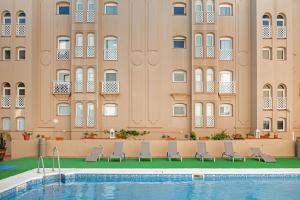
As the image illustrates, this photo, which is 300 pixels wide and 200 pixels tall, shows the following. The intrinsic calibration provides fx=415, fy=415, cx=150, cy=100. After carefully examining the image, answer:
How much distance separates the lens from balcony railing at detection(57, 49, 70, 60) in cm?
2812

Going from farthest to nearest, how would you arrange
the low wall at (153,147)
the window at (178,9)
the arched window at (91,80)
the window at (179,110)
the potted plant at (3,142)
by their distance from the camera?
1. the window at (178,9)
2. the window at (179,110)
3. the arched window at (91,80)
4. the low wall at (153,147)
5. the potted plant at (3,142)

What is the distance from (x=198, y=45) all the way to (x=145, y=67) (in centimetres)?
388

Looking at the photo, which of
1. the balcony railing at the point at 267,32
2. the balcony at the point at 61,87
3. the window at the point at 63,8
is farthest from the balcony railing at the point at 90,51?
the balcony railing at the point at 267,32

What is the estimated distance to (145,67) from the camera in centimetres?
2778

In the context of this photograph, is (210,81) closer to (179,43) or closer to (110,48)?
(179,43)

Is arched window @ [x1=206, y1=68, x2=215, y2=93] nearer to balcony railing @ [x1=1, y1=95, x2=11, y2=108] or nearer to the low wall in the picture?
the low wall

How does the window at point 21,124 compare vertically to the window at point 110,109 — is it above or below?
below

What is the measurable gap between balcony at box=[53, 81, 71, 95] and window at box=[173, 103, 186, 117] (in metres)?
7.20

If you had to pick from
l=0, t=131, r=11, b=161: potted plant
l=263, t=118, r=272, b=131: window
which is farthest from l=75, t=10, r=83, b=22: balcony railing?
l=263, t=118, r=272, b=131: window

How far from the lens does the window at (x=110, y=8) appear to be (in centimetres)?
2811

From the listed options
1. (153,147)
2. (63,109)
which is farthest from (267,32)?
(63,109)

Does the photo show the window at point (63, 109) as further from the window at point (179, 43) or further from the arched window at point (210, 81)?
the arched window at point (210, 81)

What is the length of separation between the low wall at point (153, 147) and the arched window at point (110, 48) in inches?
272

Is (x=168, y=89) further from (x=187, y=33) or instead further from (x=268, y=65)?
(x=268, y=65)
